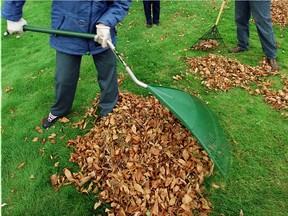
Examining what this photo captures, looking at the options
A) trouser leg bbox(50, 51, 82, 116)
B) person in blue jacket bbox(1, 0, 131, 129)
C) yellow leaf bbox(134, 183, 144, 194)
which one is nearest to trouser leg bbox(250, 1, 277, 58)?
person in blue jacket bbox(1, 0, 131, 129)

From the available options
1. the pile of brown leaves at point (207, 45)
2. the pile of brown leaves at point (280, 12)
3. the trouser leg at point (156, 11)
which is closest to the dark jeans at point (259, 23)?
the pile of brown leaves at point (207, 45)

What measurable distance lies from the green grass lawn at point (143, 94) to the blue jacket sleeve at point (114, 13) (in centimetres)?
132

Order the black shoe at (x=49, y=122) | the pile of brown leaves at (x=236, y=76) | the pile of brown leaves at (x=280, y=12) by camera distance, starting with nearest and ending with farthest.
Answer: the black shoe at (x=49, y=122) → the pile of brown leaves at (x=236, y=76) → the pile of brown leaves at (x=280, y=12)

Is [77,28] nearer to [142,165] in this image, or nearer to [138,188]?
[142,165]

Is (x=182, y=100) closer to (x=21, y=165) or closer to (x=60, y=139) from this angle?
(x=60, y=139)

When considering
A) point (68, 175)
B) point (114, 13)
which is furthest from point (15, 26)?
point (68, 175)

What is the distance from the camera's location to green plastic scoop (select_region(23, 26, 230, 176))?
2475 mm

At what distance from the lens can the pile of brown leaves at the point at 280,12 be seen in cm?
566

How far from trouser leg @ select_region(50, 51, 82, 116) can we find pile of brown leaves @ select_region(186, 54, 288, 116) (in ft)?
5.92

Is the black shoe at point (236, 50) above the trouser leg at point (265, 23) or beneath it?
beneath

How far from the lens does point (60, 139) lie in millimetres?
3191

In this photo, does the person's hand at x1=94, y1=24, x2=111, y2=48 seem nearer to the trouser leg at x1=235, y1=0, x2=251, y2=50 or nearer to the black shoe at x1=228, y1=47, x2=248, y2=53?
the trouser leg at x1=235, y1=0, x2=251, y2=50

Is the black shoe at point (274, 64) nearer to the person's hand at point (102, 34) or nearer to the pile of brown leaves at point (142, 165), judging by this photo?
the pile of brown leaves at point (142, 165)

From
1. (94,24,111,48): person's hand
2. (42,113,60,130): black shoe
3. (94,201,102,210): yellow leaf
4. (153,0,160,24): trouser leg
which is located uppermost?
(94,24,111,48): person's hand
